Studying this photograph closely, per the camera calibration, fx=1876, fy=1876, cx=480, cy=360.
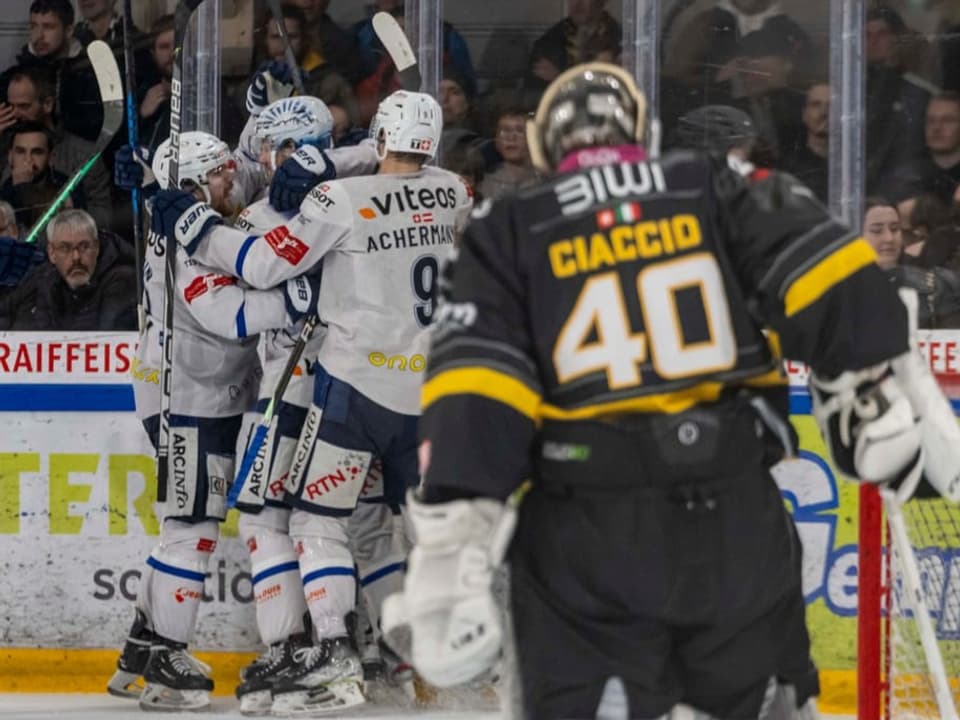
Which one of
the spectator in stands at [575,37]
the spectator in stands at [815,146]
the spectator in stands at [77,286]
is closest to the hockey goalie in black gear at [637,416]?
the spectator in stands at [815,146]

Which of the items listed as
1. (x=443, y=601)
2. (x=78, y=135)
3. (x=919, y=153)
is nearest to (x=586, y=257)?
(x=443, y=601)

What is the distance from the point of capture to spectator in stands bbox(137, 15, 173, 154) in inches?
206

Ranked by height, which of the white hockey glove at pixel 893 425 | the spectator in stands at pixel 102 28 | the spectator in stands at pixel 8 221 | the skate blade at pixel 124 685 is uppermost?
the spectator in stands at pixel 102 28

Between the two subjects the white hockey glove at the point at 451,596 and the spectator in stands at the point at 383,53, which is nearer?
the white hockey glove at the point at 451,596

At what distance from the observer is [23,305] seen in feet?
16.5

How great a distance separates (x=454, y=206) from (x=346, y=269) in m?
0.30

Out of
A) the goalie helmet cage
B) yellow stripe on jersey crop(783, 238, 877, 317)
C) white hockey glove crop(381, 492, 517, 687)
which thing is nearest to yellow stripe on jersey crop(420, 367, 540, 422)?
white hockey glove crop(381, 492, 517, 687)

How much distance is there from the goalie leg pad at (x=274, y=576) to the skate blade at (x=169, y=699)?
8.5 inches

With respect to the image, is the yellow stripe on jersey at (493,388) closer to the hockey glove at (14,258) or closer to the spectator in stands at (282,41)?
the hockey glove at (14,258)

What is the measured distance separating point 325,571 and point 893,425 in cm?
240

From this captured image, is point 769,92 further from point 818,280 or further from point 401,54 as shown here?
point 818,280

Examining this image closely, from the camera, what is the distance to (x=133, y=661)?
473cm

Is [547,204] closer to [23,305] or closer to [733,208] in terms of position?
[733,208]

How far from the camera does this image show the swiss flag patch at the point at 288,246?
177 inches
